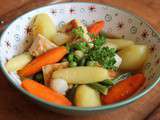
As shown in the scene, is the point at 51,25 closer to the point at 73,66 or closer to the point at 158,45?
the point at 73,66

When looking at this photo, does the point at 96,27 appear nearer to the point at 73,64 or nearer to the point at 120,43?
the point at 120,43

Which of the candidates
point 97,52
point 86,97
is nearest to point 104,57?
point 97,52

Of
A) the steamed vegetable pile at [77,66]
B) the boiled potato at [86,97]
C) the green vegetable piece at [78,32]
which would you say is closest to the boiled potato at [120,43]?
the steamed vegetable pile at [77,66]

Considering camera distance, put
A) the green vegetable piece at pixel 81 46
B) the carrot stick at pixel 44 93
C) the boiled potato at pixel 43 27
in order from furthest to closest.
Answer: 1. the boiled potato at pixel 43 27
2. the green vegetable piece at pixel 81 46
3. the carrot stick at pixel 44 93

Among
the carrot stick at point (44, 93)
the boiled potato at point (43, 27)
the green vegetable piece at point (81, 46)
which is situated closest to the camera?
the carrot stick at point (44, 93)

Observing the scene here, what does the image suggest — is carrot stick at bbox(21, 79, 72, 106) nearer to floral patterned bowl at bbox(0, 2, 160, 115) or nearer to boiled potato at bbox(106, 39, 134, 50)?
floral patterned bowl at bbox(0, 2, 160, 115)

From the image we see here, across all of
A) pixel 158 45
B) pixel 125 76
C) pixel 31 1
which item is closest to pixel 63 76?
pixel 125 76

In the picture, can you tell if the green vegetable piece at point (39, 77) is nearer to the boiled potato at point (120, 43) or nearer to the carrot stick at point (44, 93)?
the carrot stick at point (44, 93)
